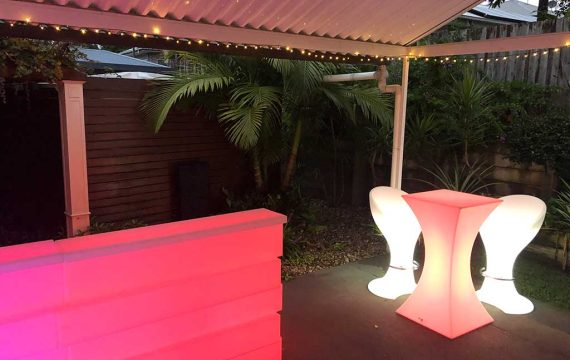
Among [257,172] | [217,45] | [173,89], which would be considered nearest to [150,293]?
[217,45]

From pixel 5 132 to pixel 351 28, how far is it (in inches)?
136

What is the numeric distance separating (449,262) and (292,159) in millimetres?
2906

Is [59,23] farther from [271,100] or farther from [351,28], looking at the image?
[271,100]

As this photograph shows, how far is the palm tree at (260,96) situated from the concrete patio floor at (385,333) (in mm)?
1913

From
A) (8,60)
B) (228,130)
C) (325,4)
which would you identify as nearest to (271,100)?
(228,130)

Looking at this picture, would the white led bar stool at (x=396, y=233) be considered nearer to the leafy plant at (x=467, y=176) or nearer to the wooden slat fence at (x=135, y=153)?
the leafy plant at (x=467, y=176)

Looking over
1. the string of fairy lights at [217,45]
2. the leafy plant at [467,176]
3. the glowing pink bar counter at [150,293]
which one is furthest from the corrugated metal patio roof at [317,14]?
the leafy plant at [467,176]

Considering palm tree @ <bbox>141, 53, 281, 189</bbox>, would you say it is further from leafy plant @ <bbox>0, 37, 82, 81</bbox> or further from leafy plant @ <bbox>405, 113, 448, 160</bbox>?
leafy plant @ <bbox>405, 113, 448, 160</bbox>

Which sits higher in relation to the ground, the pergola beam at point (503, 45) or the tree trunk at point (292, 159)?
the pergola beam at point (503, 45)

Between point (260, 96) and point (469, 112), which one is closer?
point (260, 96)

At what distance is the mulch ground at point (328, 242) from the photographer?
490 centimetres

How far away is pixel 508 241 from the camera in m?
3.68

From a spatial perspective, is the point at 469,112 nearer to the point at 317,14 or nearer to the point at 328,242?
the point at 328,242

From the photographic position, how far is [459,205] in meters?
3.22
